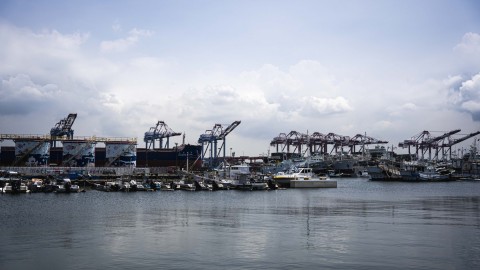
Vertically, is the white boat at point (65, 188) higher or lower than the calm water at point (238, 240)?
higher

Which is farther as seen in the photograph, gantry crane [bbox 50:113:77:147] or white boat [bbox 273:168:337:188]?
gantry crane [bbox 50:113:77:147]

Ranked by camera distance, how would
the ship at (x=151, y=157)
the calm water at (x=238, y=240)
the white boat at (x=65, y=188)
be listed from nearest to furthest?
1. the calm water at (x=238, y=240)
2. the white boat at (x=65, y=188)
3. the ship at (x=151, y=157)

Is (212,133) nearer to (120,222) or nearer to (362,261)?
(120,222)

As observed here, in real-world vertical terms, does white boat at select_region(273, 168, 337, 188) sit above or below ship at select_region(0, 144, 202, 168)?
below

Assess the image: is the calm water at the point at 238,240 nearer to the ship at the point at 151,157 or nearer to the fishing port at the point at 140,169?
the fishing port at the point at 140,169

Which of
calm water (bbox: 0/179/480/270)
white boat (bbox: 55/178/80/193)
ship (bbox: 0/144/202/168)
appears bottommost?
calm water (bbox: 0/179/480/270)

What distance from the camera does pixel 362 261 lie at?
22.8 m

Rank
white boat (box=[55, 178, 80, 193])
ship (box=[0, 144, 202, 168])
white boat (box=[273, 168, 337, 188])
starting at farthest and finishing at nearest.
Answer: ship (box=[0, 144, 202, 168])
white boat (box=[273, 168, 337, 188])
white boat (box=[55, 178, 80, 193])

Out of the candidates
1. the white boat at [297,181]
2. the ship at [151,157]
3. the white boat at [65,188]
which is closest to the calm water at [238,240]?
the white boat at [65,188]

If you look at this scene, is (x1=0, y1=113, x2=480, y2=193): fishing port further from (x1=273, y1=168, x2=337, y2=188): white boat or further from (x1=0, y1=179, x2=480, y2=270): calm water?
(x1=0, y1=179, x2=480, y2=270): calm water

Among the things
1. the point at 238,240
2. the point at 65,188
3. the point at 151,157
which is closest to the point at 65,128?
the point at 151,157

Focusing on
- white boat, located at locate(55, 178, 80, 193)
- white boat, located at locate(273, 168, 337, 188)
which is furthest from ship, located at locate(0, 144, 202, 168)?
white boat, located at locate(55, 178, 80, 193)

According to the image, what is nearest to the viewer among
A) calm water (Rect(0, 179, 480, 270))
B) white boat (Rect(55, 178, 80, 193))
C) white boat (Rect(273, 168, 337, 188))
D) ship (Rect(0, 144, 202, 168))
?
calm water (Rect(0, 179, 480, 270))

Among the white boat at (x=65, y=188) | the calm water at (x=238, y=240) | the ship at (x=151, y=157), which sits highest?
the ship at (x=151, y=157)
